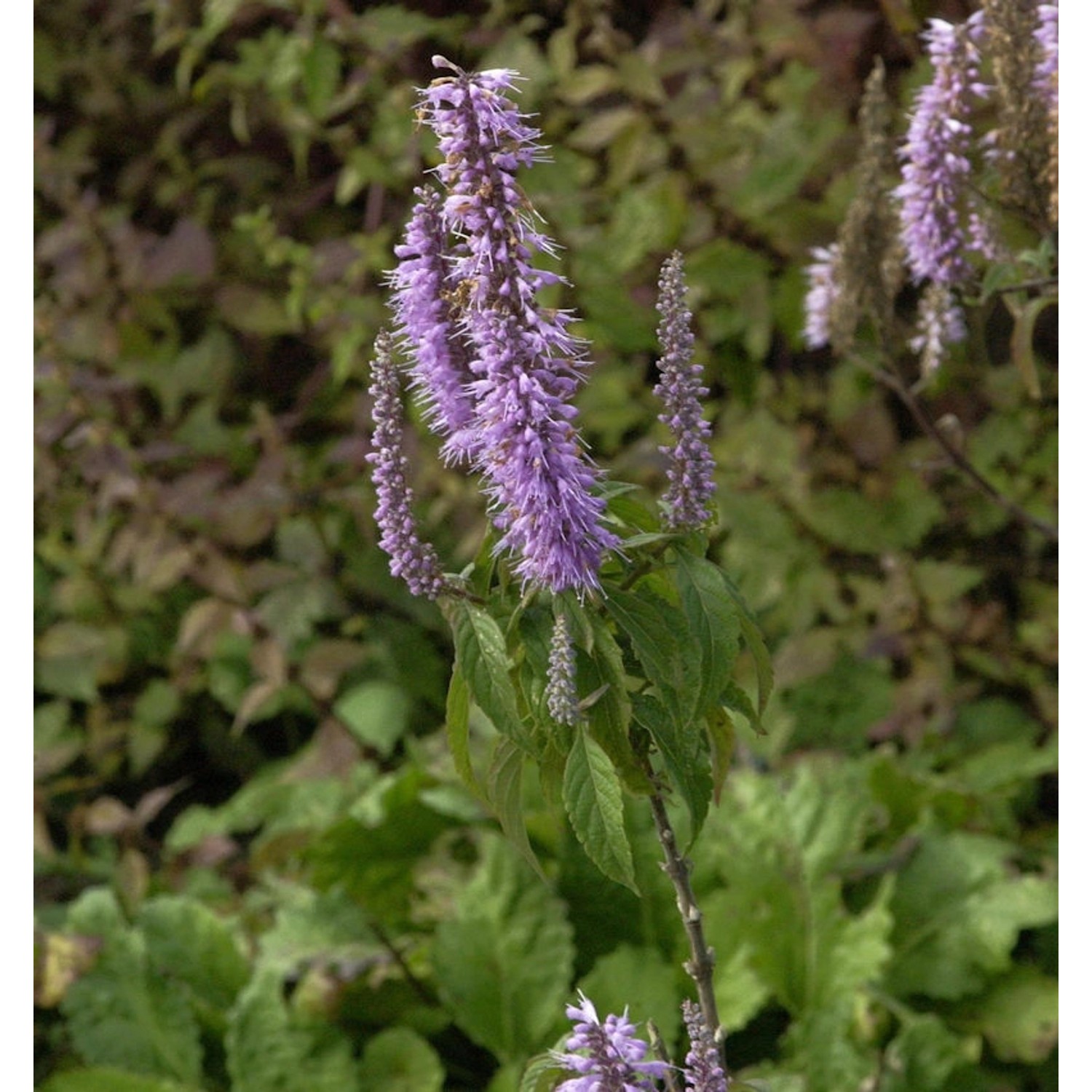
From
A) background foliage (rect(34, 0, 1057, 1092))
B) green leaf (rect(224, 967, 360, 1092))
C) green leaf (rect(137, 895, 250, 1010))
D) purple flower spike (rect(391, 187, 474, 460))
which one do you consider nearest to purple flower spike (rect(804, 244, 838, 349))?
background foliage (rect(34, 0, 1057, 1092))

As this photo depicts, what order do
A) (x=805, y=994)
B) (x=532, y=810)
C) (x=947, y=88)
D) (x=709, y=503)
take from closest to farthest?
(x=709, y=503)
(x=947, y=88)
(x=805, y=994)
(x=532, y=810)

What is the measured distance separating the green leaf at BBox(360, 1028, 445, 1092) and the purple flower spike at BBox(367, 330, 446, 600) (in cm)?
133

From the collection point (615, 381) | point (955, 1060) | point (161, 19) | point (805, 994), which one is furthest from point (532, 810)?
point (161, 19)

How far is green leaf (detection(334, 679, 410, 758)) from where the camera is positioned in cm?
296

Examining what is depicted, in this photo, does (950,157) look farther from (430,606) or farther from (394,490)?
(430,606)

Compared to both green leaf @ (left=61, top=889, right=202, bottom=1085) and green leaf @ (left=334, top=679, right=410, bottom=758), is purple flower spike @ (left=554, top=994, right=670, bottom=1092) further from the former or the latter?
green leaf @ (left=334, top=679, right=410, bottom=758)

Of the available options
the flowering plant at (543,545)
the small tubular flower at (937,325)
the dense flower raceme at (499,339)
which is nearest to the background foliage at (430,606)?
the small tubular flower at (937,325)

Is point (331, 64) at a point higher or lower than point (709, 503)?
higher

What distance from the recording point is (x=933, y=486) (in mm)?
3010

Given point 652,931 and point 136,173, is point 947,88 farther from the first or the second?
point 136,173

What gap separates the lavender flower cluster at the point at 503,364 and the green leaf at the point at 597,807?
1.4 inches

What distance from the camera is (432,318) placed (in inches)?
35.3

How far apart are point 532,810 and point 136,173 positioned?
2.18m

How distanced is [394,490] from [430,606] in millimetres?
2322
